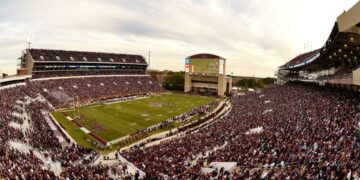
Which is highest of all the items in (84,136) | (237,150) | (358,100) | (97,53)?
(97,53)

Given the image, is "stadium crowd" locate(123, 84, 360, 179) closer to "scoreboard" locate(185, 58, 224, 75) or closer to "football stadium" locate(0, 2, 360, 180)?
"football stadium" locate(0, 2, 360, 180)

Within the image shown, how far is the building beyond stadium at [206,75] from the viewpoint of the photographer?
283ft

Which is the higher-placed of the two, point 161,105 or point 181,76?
point 181,76

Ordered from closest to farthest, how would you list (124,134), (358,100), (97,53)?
1. (358,100)
2. (124,134)
3. (97,53)

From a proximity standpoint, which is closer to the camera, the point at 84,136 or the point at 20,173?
the point at 20,173

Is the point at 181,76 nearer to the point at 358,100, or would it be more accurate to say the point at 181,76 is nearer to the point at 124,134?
the point at 124,134

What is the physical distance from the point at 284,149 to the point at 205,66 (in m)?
69.9

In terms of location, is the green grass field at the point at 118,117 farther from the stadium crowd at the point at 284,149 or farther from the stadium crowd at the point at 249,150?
the stadium crowd at the point at 284,149

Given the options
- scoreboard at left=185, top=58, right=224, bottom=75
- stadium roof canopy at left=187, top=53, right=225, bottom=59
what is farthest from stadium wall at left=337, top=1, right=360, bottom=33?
stadium roof canopy at left=187, top=53, right=225, bottom=59

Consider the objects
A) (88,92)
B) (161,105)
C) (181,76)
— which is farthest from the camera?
(181,76)

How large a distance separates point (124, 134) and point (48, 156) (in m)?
14.1

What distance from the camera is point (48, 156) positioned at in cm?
2511

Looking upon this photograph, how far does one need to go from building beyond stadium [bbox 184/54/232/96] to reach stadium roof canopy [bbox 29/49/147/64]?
19240 millimetres

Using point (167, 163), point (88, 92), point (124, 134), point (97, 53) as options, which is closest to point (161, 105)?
point (88, 92)
